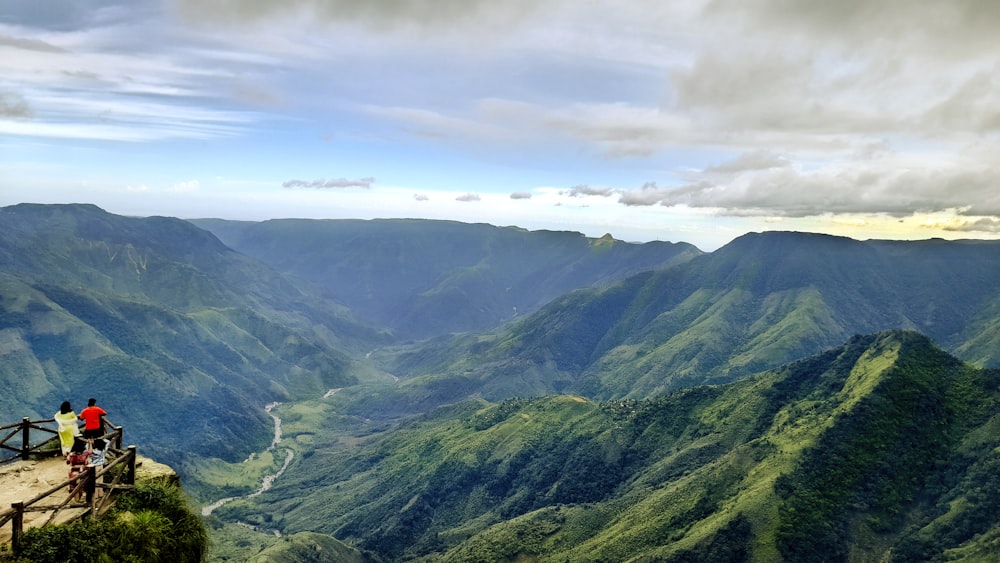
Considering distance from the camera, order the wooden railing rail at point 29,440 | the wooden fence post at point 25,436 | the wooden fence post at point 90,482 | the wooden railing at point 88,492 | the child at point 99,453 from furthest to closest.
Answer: the wooden fence post at point 25,436 < the wooden railing rail at point 29,440 < the child at point 99,453 < the wooden fence post at point 90,482 < the wooden railing at point 88,492

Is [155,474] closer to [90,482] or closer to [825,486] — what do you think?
[90,482]

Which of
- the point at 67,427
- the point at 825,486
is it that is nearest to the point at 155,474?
the point at 67,427

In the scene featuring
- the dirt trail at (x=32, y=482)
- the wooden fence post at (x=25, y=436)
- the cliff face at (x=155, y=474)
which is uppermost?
the wooden fence post at (x=25, y=436)

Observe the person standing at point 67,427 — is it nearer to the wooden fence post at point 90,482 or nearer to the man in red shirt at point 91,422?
the man in red shirt at point 91,422

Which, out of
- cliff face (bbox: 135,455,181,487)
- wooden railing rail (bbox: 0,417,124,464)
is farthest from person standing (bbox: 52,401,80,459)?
cliff face (bbox: 135,455,181,487)

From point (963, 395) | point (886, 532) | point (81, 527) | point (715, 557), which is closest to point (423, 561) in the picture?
point (715, 557)

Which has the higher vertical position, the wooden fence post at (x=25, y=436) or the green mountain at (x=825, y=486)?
the wooden fence post at (x=25, y=436)

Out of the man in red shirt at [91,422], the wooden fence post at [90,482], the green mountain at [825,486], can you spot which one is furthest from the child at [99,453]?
the green mountain at [825,486]

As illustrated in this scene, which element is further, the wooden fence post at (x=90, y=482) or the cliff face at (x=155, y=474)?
the cliff face at (x=155, y=474)

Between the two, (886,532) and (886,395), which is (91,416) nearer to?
(886,532)

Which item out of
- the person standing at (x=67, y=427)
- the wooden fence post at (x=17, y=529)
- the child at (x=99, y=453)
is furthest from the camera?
the person standing at (x=67, y=427)

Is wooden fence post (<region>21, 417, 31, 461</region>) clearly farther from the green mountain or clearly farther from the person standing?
the green mountain
